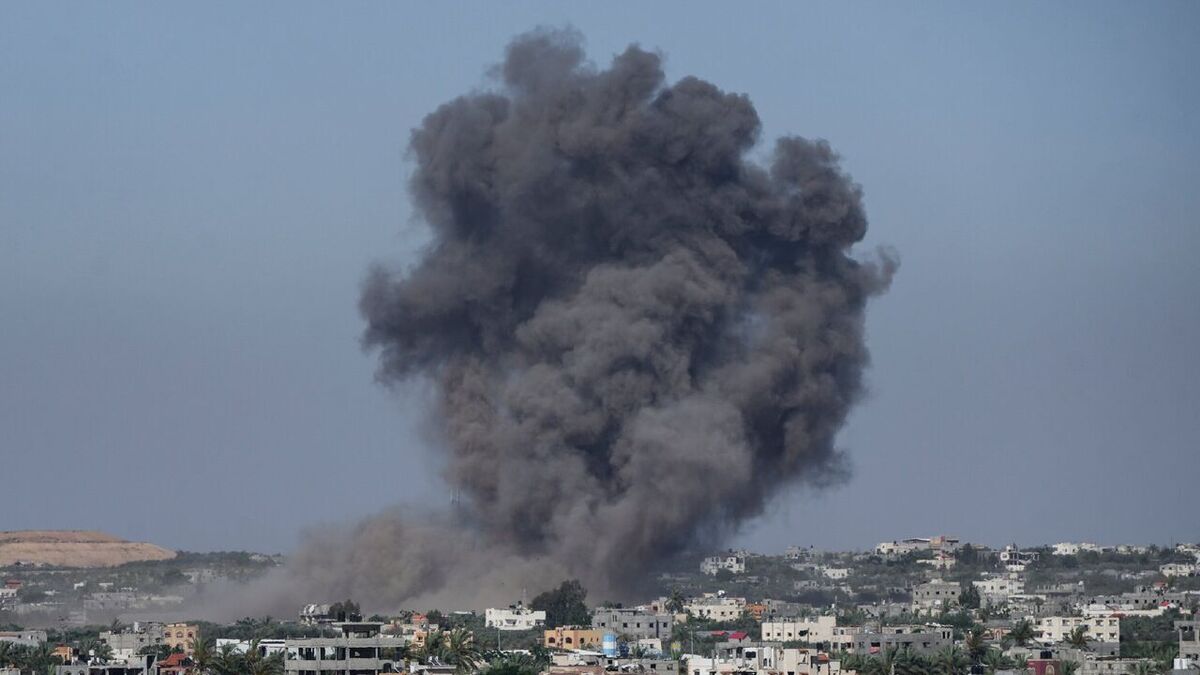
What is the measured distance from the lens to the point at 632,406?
90.6 meters

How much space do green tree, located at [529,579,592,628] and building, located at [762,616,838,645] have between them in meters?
5.39

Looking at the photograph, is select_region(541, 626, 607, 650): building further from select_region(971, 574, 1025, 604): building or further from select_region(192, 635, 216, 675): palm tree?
select_region(971, 574, 1025, 604): building

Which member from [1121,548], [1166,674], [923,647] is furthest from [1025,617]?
[1121,548]

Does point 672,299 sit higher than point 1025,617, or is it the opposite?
point 672,299

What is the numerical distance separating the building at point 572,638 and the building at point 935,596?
22478 millimetres

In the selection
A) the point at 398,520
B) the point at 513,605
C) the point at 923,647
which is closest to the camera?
the point at 923,647

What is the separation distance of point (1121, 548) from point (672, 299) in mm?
71294

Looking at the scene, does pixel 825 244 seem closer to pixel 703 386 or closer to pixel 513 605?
pixel 703 386

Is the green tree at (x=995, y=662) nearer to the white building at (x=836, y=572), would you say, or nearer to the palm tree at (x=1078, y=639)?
the palm tree at (x=1078, y=639)

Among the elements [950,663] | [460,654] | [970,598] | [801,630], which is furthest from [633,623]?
[970,598]

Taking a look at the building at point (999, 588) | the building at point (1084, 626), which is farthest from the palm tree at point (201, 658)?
the building at point (999, 588)

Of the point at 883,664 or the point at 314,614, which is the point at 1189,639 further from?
the point at 314,614

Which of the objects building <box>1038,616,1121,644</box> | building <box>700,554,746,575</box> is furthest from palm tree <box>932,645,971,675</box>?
building <box>700,554,746,575</box>

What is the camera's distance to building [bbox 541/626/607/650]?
82125mm
